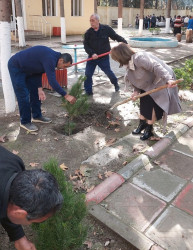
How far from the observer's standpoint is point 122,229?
2.42 meters

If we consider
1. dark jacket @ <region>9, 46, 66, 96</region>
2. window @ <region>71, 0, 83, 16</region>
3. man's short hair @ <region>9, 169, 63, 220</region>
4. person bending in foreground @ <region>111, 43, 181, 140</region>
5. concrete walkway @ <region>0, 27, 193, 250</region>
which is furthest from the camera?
window @ <region>71, 0, 83, 16</region>

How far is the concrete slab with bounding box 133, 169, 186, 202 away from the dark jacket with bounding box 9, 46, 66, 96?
68.3 inches

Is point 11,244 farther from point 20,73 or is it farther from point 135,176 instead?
point 20,73

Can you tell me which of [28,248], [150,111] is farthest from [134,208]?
[150,111]

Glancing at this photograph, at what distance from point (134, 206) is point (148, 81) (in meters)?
1.84

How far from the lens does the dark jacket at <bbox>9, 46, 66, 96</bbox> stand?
372cm

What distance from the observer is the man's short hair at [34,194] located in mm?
1395

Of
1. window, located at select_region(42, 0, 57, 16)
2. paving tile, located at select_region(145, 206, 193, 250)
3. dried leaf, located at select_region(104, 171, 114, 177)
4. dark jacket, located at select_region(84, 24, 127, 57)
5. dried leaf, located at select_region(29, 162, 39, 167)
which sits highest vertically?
window, located at select_region(42, 0, 57, 16)

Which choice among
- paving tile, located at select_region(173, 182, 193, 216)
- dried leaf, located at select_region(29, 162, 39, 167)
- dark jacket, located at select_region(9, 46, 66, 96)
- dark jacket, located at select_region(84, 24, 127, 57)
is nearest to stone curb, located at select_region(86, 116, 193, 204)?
paving tile, located at select_region(173, 182, 193, 216)

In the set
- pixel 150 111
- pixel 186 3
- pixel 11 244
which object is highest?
pixel 186 3

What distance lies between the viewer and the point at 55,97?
6.07 m

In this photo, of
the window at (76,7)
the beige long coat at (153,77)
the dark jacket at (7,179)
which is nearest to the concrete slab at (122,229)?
the dark jacket at (7,179)

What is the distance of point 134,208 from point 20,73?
2679mm

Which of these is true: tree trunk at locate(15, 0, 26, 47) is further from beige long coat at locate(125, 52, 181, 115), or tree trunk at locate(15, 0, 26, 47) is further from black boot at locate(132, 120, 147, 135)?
black boot at locate(132, 120, 147, 135)
